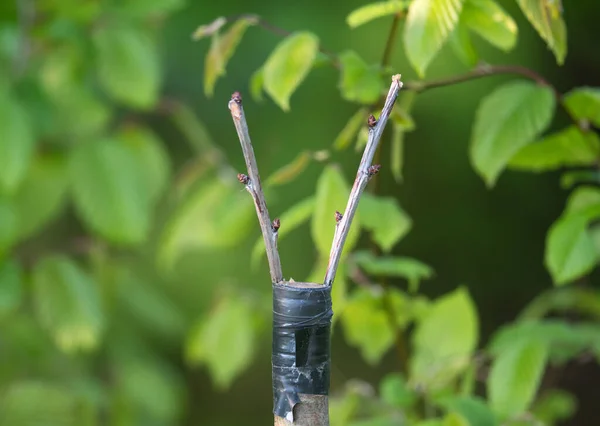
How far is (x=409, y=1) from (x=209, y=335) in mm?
781

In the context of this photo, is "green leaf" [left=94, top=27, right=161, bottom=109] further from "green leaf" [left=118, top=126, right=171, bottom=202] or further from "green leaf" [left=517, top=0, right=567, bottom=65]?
"green leaf" [left=517, top=0, right=567, bottom=65]

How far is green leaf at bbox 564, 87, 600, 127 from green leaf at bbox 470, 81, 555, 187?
0.02m

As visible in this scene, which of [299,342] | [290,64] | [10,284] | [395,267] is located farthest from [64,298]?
[299,342]

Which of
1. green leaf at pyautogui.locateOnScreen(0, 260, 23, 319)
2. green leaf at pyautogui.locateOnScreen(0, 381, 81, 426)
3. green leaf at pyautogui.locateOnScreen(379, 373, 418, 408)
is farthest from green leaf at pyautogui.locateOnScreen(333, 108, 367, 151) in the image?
green leaf at pyautogui.locateOnScreen(0, 381, 81, 426)

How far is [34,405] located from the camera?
66.9 inches

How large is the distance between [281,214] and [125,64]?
408mm

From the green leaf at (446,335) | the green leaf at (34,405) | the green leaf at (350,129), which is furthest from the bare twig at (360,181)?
the green leaf at (34,405)

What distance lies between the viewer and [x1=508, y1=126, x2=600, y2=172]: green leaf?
932 millimetres

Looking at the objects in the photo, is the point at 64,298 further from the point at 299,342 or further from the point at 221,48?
the point at 299,342

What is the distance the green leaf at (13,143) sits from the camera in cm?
135

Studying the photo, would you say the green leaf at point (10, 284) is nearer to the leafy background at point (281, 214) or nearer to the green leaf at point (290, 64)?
the leafy background at point (281, 214)

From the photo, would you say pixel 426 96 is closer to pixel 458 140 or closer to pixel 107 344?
pixel 458 140

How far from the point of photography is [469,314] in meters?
1.15

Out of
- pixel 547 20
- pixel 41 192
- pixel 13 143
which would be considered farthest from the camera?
pixel 41 192
